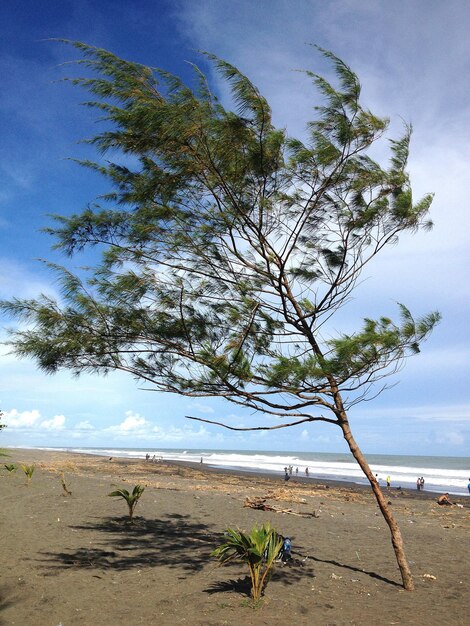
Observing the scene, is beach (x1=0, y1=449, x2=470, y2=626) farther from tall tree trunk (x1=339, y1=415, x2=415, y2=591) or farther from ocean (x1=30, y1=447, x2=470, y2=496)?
ocean (x1=30, y1=447, x2=470, y2=496)

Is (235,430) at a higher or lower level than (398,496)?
higher

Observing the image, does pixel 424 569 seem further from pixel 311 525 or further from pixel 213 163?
pixel 213 163

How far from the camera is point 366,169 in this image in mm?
6164

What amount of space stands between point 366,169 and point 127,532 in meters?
7.78

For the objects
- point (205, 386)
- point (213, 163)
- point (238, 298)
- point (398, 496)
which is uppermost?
point (213, 163)

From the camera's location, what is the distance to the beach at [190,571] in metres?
5.34

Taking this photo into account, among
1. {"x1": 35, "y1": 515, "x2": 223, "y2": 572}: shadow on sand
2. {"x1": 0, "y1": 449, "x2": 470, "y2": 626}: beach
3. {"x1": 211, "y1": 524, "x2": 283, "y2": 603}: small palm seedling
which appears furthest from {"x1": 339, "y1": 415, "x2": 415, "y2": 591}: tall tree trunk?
{"x1": 35, "y1": 515, "x2": 223, "y2": 572}: shadow on sand

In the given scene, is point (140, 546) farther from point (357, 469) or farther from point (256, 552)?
point (357, 469)

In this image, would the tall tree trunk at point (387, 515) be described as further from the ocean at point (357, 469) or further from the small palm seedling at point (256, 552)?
Answer: the ocean at point (357, 469)

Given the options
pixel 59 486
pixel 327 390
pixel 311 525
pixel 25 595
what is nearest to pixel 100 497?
pixel 59 486

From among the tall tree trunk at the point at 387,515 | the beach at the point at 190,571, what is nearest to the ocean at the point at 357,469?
the beach at the point at 190,571

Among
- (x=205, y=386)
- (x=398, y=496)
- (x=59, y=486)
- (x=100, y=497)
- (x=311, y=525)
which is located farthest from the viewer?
(x=398, y=496)

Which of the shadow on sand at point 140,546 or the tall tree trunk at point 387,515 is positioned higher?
the tall tree trunk at point 387,515

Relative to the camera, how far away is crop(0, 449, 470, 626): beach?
534 cm
